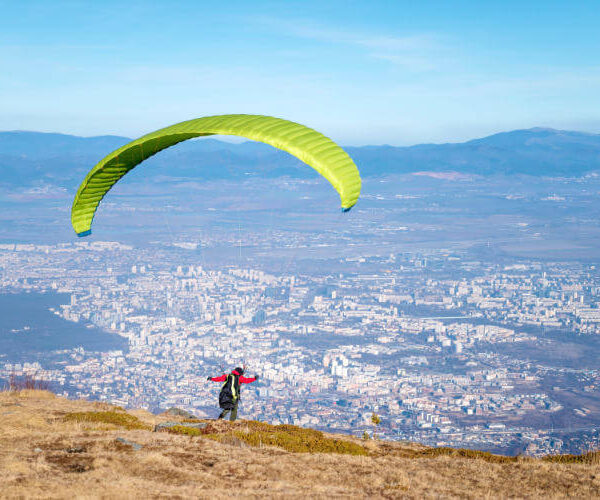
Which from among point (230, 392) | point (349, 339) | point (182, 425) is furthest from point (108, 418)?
point (349, 339)

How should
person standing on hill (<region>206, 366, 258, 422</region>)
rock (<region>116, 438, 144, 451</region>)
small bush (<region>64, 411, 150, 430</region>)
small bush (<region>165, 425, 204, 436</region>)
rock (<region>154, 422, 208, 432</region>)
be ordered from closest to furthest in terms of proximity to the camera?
1. rock (<region>116, 438, 144, 451</region>)
2. small bush (<region>165, 425, 204, 436</region>)
3. rock (<region>154, 422, 208, 432</region>)
4. small bush (<region>64, 411, 150, 430</region>)
5. person standing on hill (<region>206, 366, 258, 422</region>)

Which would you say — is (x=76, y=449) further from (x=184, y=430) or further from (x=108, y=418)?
(x=108, y=418)

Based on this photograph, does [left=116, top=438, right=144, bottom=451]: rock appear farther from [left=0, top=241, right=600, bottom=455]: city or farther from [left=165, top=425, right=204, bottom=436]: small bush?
[left=0, top=241, right=600, bottom=455]: city

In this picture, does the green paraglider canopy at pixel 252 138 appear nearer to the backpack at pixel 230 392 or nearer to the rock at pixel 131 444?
the backpack at pixel 230 392

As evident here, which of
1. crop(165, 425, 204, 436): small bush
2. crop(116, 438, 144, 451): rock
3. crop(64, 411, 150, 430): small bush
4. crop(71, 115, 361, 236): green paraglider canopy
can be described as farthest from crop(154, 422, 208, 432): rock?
crop(71, 115, 361, 236): green paraglider canopy

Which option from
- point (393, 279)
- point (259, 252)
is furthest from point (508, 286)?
point (259, 252)

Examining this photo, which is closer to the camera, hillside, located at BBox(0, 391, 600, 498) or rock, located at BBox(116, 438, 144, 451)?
hillside, located at BBox(0, 391, 600, 498)

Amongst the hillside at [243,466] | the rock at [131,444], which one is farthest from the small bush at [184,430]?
the rock at [131,444]
